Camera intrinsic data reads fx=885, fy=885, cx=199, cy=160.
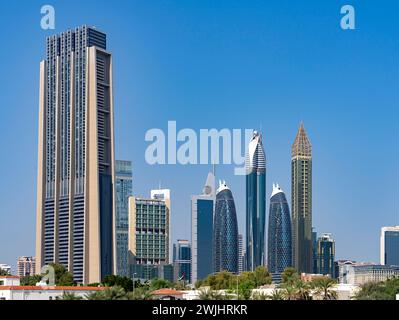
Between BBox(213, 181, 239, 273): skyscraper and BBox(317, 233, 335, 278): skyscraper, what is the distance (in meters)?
8.44

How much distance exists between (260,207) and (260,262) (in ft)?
20.4

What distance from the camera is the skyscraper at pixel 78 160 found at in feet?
236

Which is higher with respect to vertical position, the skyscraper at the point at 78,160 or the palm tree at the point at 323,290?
the skyscraper at the point at 78,160

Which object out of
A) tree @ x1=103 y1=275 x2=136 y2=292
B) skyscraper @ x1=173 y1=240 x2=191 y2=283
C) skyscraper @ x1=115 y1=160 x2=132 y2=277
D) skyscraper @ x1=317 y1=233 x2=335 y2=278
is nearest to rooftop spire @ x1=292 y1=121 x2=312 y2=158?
skyscraper @ x1=317 y1=233 x2=335 y2=278

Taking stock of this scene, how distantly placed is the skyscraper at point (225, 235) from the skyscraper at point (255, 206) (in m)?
5.98

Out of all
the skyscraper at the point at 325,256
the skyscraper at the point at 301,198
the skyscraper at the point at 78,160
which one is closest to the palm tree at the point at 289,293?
the skyscraper at the point at 78,160

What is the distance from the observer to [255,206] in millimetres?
98688

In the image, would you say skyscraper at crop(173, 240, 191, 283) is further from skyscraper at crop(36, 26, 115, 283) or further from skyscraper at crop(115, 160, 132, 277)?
skyscraper at crop(36, 26, 115, 283)

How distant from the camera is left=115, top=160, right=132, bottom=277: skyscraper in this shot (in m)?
77.6

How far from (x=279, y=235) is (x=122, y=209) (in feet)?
66.7

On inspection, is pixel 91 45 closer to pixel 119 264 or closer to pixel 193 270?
pixel 119 264

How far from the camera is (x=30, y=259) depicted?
80.3 meters

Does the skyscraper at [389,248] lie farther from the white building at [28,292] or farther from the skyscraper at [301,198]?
the white building at [28,292]
